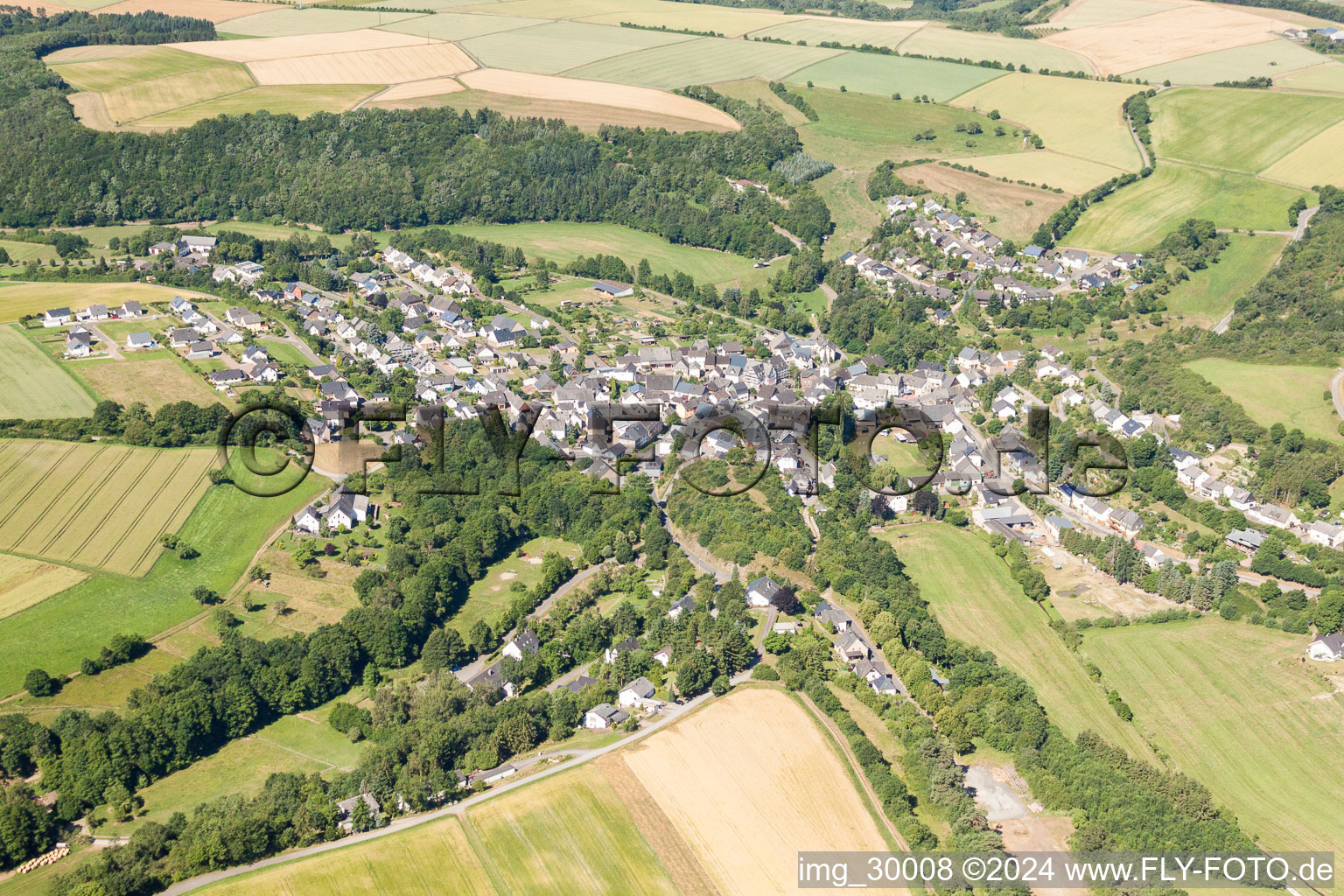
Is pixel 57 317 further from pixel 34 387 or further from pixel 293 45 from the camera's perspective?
pixel 293 45

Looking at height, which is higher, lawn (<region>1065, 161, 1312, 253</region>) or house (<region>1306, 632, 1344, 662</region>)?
lawn (<region>1065, 161, 1312, 253</region>)

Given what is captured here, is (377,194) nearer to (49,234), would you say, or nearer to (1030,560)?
(49,234)

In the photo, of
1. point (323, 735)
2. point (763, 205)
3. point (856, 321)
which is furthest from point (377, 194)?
point (323, 735)

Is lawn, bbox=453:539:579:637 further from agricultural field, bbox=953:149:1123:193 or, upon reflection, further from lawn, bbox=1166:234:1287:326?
agricultural field, bbox=953:149:1123:193

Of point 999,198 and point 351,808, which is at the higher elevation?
point 999,198

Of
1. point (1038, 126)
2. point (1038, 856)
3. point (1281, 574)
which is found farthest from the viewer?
point (1038, 126)

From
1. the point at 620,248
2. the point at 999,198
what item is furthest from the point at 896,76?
the point at 620,248

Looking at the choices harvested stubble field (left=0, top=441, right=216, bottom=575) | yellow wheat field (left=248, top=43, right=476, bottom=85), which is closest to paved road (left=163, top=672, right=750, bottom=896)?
harvested stubble field (left=0, top=441, right=216, bottom=575)
